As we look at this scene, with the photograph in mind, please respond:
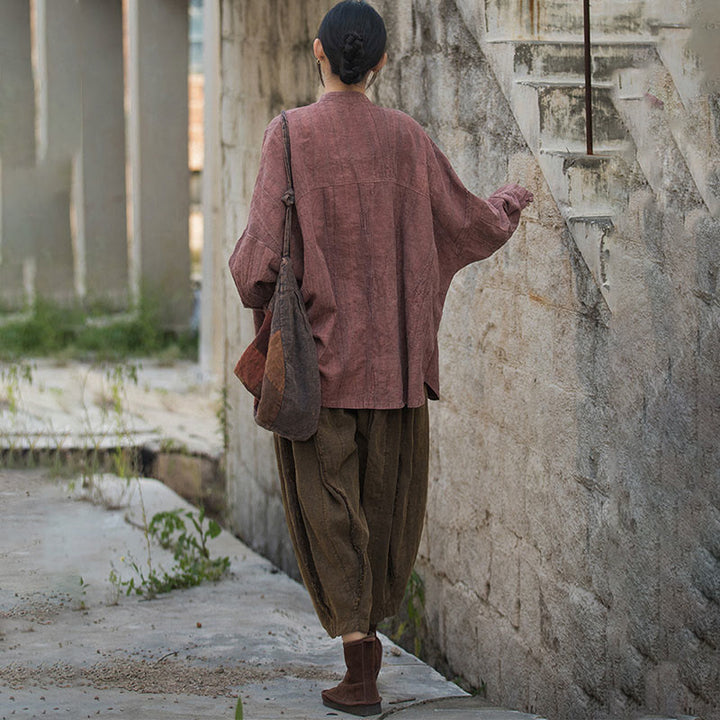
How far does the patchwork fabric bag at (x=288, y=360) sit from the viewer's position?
9.58 ft

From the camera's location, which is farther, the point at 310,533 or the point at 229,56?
the point at 229,56

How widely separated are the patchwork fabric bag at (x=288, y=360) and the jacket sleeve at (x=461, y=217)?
0.37 meters

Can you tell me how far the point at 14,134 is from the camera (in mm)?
9703

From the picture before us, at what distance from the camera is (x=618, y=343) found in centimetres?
308

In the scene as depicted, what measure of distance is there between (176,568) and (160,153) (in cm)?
533

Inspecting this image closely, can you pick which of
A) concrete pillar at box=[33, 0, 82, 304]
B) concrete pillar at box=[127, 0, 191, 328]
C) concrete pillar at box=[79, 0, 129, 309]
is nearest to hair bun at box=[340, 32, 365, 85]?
concrete pillar at box=[127, 0, 191, 328]

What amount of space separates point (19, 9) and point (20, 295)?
7.09 ft

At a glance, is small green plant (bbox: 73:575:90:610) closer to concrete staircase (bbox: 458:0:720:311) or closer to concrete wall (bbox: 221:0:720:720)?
concrete wall (bbox: 221:0:720:720)

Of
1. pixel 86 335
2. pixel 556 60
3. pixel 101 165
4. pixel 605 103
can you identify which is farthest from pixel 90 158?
pixel 605 103

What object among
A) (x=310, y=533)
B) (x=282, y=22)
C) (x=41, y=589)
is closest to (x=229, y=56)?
(x=282, y=22)

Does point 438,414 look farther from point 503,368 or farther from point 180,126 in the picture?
point 180,126

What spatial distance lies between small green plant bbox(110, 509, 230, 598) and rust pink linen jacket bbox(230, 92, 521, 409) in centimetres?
178

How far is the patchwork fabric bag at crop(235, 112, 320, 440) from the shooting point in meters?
2.92

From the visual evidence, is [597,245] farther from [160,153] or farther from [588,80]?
[160,153]
